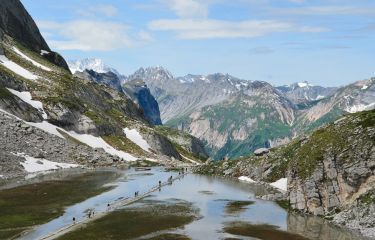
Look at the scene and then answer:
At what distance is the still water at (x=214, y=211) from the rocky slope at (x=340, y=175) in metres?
3.77

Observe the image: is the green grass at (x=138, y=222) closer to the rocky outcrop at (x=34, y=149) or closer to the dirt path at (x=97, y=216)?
the dirt path at (x=97, y=216)

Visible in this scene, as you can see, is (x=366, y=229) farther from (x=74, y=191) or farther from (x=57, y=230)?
(x=74, y=191)

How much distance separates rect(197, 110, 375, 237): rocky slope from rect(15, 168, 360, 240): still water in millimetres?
3765

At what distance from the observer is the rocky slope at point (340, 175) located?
8494cm

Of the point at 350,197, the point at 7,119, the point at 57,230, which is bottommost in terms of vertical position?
the point at 57,230

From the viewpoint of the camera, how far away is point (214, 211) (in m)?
97.2

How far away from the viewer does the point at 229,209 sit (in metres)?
100

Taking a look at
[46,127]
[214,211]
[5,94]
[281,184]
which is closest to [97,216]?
[214,211]

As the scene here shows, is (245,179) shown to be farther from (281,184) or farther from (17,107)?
(17,107)

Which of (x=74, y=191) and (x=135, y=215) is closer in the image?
(x=135, y=215)

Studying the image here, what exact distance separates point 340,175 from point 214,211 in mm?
25553

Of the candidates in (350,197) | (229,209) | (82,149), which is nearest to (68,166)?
(82,149)

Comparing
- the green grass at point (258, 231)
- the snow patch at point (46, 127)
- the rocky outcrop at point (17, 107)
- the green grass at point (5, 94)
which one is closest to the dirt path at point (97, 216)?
the green grass at point (258, 231)

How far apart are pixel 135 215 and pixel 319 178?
3636cm
